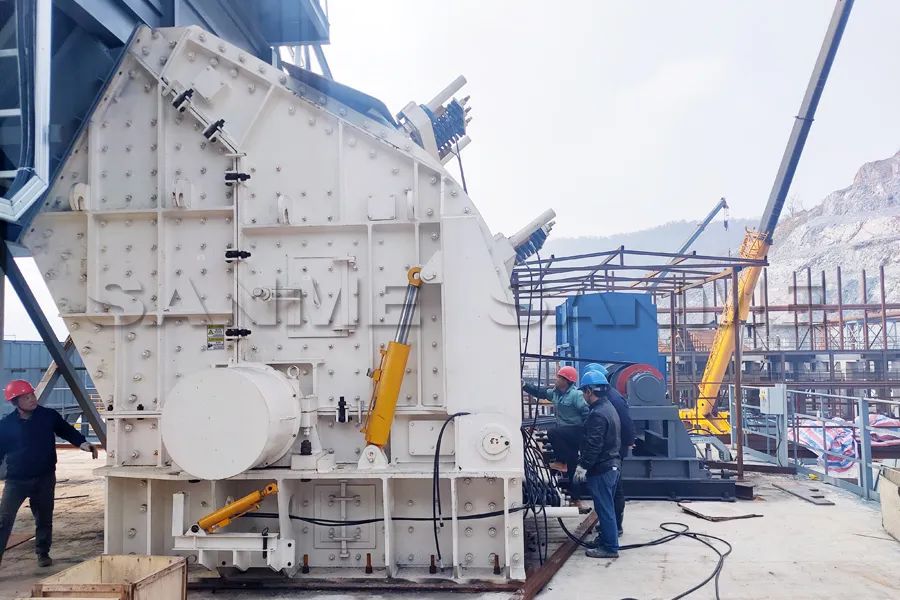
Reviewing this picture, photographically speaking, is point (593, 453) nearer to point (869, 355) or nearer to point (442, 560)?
point (442, 560)

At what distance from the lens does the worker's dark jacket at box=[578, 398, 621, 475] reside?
5.83 metres

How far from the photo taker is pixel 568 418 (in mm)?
7141

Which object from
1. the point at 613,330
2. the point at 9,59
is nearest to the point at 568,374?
the point at 613,330

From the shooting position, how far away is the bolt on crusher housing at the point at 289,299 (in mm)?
4805

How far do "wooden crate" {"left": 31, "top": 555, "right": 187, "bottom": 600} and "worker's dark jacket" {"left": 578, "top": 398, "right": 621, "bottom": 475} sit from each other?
3467 mm

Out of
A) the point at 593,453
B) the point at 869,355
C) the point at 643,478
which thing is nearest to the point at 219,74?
the point at 593,453

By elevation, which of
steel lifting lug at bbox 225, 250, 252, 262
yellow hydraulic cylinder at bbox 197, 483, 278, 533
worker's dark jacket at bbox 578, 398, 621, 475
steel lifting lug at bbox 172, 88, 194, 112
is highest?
steel lifting lug at bbox 172, 88, 194, 112

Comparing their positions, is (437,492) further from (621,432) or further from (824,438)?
(824,438)

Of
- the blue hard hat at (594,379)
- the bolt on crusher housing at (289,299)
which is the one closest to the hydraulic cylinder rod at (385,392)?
the bolt on crusher housing at (289,299)

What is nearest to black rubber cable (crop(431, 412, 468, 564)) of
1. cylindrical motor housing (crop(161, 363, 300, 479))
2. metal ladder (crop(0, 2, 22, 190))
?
cylindrical motor housing (crop(161, 363, 300, 479))

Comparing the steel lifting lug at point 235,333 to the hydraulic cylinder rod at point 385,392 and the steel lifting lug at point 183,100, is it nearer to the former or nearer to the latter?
the hydraulic cylinder rod at point 385,392

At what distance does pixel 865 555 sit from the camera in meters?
5.76

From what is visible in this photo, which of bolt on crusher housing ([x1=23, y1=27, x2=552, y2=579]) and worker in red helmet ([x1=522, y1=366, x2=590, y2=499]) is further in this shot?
worker in red helmet ([x1=522, y1=366, x2=590, y2=499])

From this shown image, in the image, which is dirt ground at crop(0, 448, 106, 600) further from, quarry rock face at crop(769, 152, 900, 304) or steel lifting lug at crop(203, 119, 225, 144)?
quarry rock face at crop(769, 152, 900, 304)
